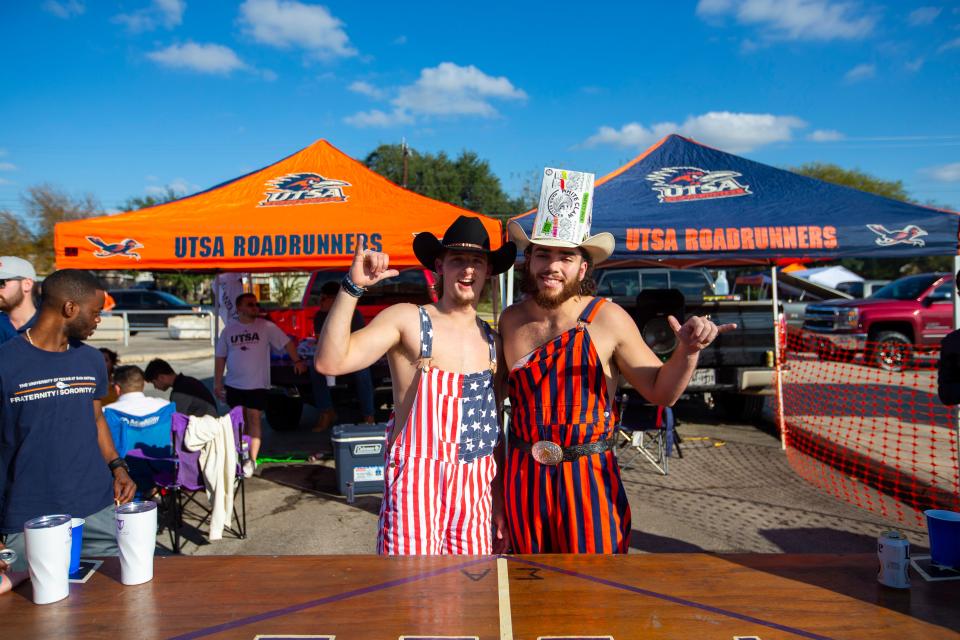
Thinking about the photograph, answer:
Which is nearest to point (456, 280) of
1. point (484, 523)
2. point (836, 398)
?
point (484, 523)

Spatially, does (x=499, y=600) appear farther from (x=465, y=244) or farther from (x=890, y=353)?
(x=890, y=353)

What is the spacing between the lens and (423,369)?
7.70 ft

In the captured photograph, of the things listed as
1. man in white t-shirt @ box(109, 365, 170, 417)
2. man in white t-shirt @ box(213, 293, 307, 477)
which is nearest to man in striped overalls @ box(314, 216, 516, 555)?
man in white t-shirt @ box(109, 365, 170, 417)

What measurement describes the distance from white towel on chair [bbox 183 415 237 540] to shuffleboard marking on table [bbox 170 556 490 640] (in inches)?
125

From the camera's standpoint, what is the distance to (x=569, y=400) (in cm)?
235

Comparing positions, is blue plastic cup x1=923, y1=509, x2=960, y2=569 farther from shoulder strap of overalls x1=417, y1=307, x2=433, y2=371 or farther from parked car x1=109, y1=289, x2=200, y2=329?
parked car x1=109, y1=289, x2=200, y2=329

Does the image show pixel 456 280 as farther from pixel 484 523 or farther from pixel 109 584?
pixel 109 584

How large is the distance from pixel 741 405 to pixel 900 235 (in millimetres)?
3667

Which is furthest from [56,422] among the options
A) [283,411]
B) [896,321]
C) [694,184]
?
[896,321]

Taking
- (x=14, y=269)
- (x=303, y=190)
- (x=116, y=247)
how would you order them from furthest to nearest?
1. (x=303, y=190)
2. (x=116, y=247)
3. (x=14, y=269)

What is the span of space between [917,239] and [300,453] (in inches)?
249

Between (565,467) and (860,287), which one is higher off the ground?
(860,287)

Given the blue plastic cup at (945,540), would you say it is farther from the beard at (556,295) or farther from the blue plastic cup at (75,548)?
the blue plastic cup at (75,548)

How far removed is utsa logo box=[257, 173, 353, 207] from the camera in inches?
231
